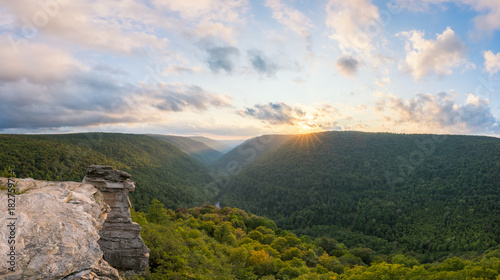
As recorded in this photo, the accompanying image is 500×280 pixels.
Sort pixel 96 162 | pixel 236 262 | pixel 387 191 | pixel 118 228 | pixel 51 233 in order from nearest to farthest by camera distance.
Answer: pixel 51 233 < pixel 118 228 < pixel 236 262 < pixel 96 162 < pixel 387 191

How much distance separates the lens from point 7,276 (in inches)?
278

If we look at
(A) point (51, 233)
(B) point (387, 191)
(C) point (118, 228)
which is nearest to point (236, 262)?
(C) point (118, 228)

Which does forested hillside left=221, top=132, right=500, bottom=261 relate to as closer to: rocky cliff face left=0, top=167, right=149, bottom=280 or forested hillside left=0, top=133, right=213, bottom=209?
forested hillside left=0, top=133, right=213, bottom=209

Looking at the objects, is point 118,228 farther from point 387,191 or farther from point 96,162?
point 387,191

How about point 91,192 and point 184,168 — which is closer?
point 91,192

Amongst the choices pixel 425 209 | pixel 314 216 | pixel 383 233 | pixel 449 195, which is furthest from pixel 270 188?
pixel 449 195

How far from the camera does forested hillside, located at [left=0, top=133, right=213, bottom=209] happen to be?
265ft

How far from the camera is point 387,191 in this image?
12888cm

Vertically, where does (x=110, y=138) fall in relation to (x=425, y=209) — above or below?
above

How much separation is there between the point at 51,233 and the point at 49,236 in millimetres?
138

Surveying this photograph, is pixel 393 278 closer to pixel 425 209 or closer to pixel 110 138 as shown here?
pixel 425 209

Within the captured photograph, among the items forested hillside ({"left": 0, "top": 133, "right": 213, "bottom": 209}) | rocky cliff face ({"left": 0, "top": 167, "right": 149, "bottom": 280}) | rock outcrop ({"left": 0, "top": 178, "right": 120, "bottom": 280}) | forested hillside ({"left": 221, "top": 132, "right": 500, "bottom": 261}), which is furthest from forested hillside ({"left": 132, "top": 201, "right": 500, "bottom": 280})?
forested hillside ({"left": 221, "top": 132, "right": 500, "bottom": 261})

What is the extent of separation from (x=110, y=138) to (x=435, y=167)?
224587mm

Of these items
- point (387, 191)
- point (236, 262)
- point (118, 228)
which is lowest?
point (387, 191)
